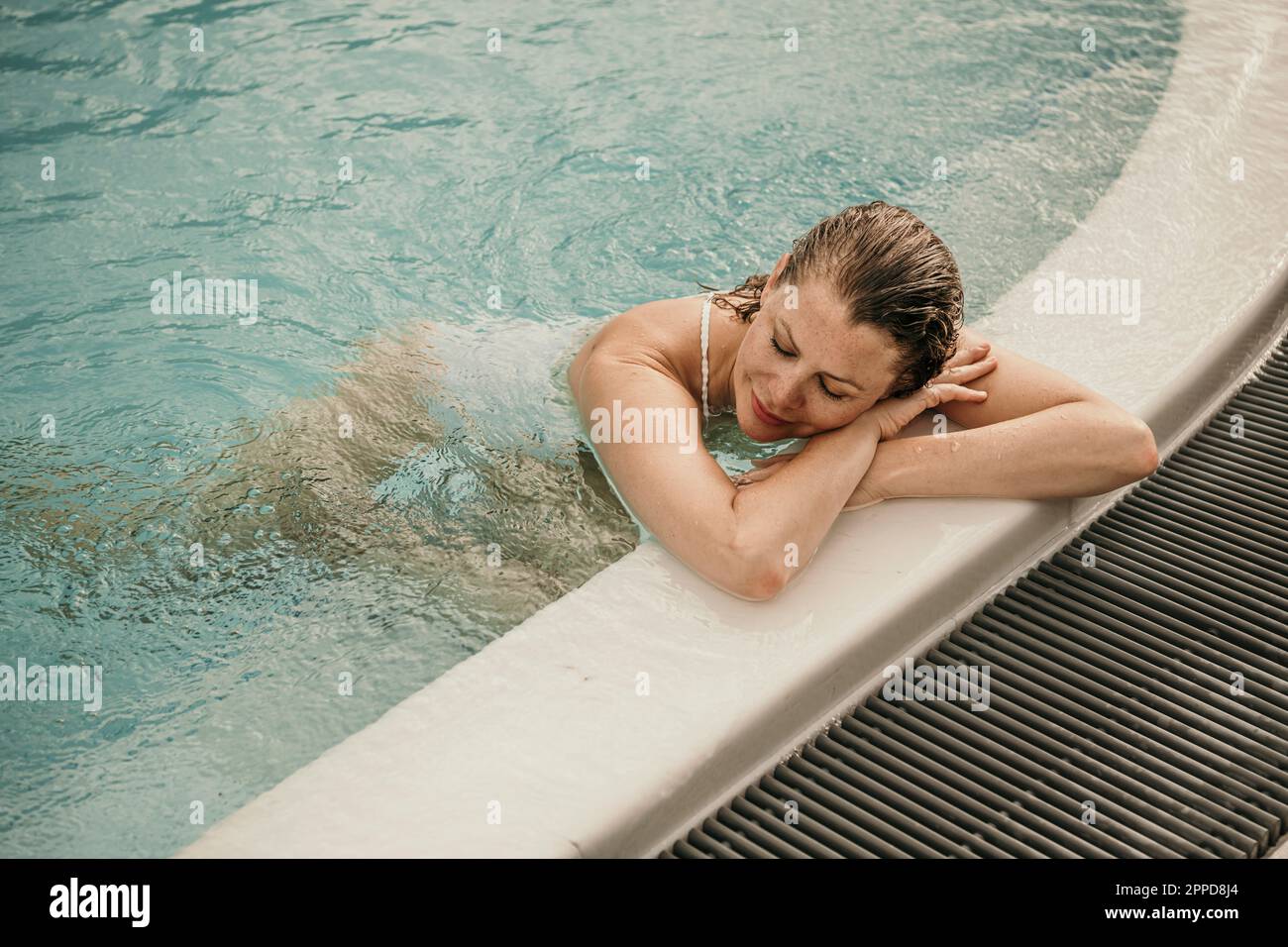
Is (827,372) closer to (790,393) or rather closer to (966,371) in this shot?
(790,393)

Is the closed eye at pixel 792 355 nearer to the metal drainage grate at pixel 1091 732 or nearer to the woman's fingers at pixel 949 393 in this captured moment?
the woman's fingers at pixel 949 393

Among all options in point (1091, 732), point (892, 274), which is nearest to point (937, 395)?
point (892, 274)

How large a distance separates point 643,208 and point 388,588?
7.06ft

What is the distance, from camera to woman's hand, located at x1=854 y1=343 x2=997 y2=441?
2.17 meters

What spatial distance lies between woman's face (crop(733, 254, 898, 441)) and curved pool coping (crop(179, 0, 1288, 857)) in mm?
255

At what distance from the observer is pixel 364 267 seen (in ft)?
12.0

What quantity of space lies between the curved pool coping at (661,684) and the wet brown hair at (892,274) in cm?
37

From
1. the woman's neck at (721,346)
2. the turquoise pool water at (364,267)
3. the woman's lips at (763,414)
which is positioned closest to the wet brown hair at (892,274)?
the woman's lips at (763,414)

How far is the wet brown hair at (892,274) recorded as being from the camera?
1.93m

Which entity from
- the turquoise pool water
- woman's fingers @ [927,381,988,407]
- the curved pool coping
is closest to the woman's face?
woman's fingers @ [927,381,988,407]

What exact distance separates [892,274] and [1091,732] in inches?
33.5

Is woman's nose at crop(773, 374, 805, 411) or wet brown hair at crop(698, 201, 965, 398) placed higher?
wet brown hair at crop(698, 201, 965, 398)

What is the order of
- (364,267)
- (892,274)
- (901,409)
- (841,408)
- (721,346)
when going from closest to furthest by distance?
(892,274)
(841,408)
(901,409)
(721,346)
(364,267)

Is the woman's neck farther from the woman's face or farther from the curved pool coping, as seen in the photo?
the curved pool coping
